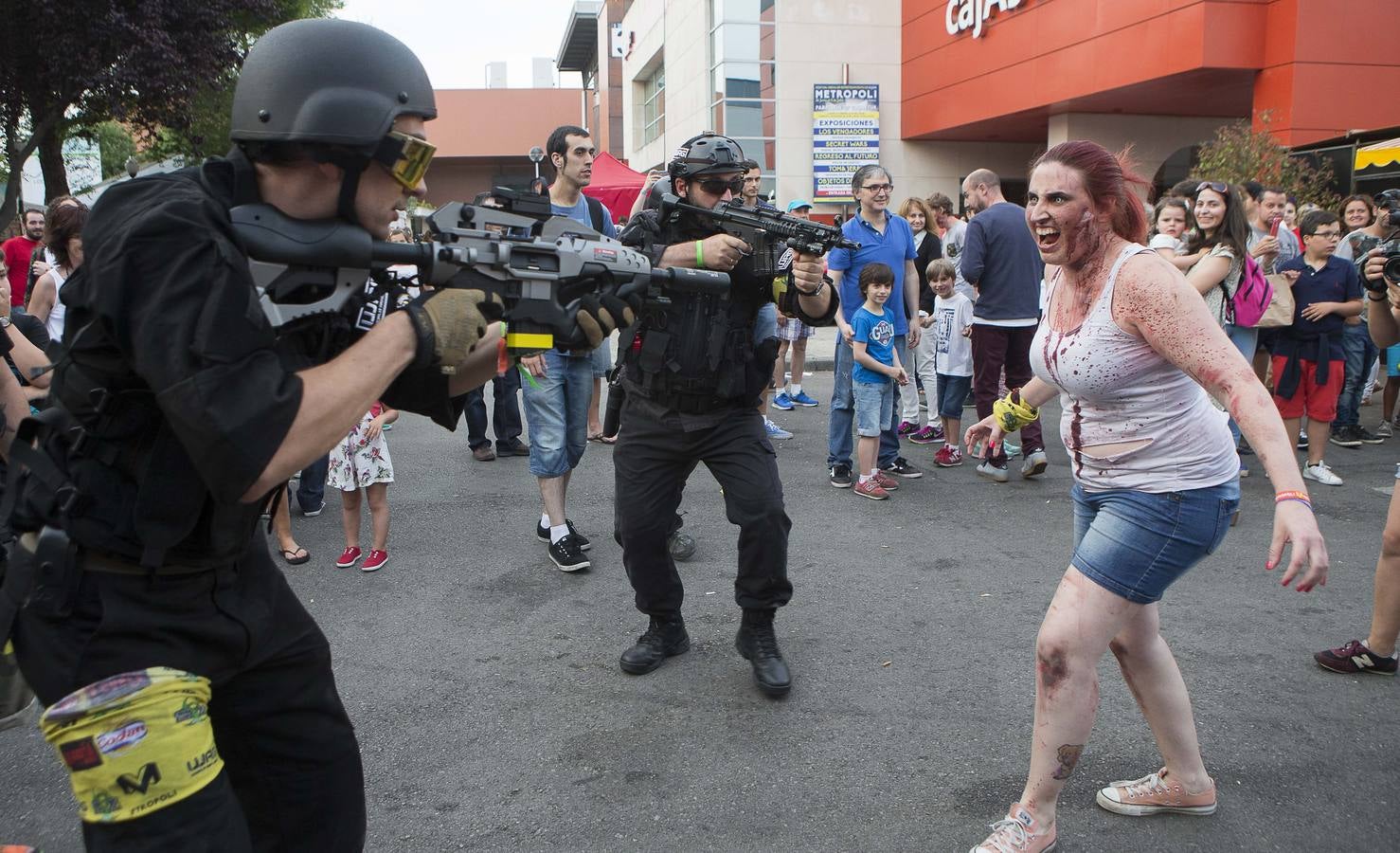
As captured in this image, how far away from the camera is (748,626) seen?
12.4 feet

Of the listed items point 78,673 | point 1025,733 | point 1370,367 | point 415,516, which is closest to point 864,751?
point 1025,733

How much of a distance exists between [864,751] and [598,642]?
137cm

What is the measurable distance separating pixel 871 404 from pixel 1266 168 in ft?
24.9

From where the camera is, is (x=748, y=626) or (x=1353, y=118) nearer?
(x=748, y=626)

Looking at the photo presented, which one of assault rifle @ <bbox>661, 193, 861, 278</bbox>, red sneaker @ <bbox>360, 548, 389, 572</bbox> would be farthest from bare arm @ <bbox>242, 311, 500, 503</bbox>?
red sneaker @ <bbox>360, 548, 389, 572</bbox>

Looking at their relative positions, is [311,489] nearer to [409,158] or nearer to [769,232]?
[769,232]

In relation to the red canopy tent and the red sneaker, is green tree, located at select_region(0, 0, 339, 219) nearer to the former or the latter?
the red canopy tent

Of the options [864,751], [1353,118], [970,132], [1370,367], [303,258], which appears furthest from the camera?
[970,132]

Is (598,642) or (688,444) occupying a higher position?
(688,444)

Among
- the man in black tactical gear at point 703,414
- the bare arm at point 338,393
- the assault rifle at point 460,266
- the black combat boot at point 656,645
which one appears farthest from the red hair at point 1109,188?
the black combat boot at point 656,645

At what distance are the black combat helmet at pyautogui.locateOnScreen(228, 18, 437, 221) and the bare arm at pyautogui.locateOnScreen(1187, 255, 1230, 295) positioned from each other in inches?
204

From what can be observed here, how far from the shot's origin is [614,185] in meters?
14.8

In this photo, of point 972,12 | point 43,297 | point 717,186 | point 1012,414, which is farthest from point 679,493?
point 972,12

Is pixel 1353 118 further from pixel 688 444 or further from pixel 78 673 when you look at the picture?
pixel 78 673
